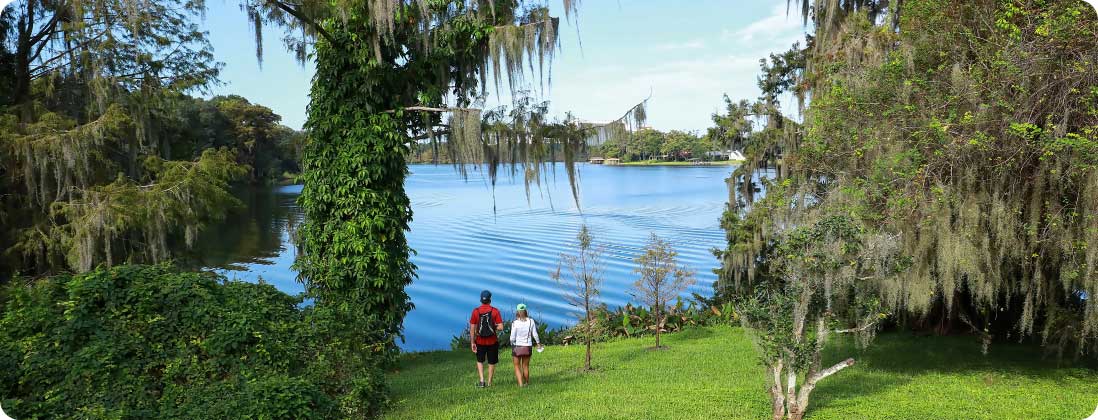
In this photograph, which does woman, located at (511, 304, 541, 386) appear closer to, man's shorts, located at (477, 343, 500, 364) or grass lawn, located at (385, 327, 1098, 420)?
man's shorts, located at (477, 343, 500, 364)

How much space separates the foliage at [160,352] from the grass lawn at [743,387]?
4.40 feet

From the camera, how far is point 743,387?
909 cm

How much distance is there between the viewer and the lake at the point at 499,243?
21500 millimetres

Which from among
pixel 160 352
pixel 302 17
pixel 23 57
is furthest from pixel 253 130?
pixel 160 352

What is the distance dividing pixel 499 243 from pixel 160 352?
24.2 metres

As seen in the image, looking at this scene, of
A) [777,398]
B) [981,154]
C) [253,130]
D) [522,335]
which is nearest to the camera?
[777,398]

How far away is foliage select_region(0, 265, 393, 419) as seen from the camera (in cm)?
714

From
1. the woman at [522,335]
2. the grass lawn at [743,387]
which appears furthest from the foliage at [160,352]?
the woman at [522,335]

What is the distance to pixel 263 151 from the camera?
52.3 m

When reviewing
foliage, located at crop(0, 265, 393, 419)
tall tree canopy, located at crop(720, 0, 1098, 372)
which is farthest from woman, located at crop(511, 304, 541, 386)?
Result: tall tree canopy, located at crop(720, 0, 1098, 372)

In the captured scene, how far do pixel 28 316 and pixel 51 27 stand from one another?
9.13 metres

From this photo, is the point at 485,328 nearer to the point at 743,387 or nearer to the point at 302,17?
the point at 743,387

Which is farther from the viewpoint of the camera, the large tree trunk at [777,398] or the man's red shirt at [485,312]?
the man's red shirt at [485,312]

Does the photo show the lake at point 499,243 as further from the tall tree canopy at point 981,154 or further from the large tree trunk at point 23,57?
the large tree trunk at point 23,57
